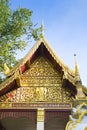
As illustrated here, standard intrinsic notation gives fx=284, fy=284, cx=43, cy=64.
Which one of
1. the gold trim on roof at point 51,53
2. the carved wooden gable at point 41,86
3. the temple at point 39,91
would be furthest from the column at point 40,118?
the gold trim on roof at point 51,53

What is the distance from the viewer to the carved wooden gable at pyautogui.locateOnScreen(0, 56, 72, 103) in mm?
9164

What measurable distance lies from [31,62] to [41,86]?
1.05m

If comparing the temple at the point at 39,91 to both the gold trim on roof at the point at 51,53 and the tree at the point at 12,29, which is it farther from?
the tree at the point at 12,29

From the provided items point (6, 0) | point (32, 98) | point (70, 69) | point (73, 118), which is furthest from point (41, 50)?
point (6, 0)

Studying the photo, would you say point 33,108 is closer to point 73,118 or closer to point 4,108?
point 4,108

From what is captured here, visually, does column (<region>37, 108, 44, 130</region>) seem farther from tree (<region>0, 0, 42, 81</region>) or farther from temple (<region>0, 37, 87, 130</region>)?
tree (<region>0, 0, 42, 81</region>)

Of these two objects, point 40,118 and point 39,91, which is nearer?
point 40,118

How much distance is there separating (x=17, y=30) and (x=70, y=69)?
4.92 m

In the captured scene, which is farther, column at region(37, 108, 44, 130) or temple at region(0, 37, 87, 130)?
temple at region(0, 37, 87, 130)

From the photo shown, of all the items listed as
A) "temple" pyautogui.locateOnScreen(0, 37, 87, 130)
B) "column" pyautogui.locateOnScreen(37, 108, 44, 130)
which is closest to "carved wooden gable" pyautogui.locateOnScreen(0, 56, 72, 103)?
"temple" pyautogui.locateOnScreen(0, 37, 87, 130)

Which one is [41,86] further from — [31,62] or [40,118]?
[40,118]

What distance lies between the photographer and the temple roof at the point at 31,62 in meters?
9.01

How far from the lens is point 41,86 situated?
9.52 m

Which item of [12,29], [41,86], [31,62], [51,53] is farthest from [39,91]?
[12,29]
